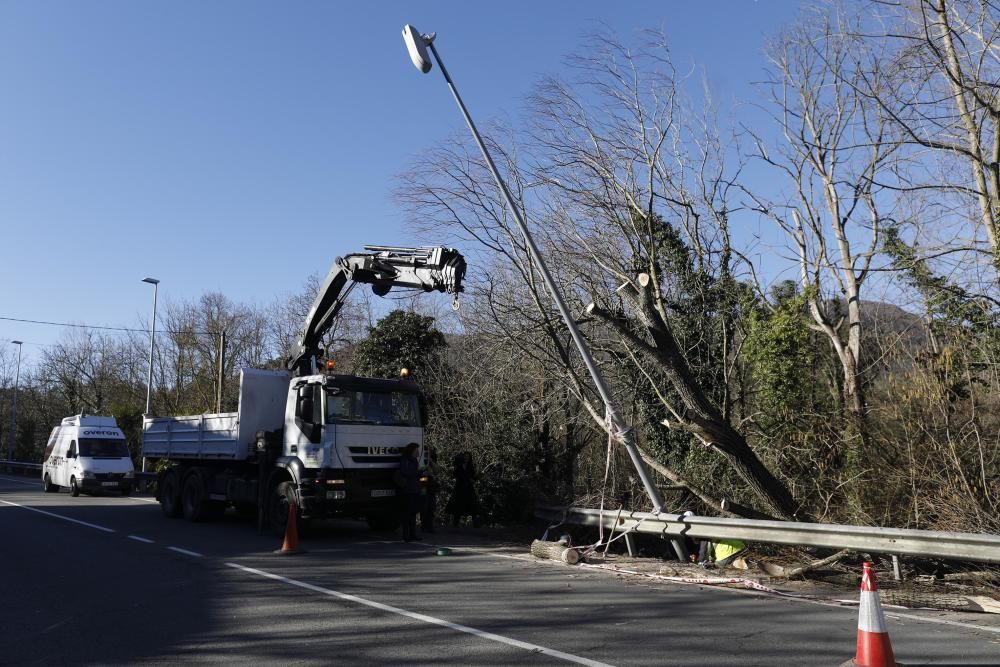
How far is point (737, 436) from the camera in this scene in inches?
425

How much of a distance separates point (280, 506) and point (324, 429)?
186 cm

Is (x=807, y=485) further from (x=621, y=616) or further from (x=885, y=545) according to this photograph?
(x=621, y=616)

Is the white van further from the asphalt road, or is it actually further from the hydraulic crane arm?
the asphalt road

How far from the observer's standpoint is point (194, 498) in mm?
16469

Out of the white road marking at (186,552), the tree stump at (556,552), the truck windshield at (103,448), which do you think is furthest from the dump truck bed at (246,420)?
the truck windshield at (103,448)

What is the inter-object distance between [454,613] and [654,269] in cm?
709

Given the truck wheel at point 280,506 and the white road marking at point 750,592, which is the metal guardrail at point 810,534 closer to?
the white road marking at point 750,592

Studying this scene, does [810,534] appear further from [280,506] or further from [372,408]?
[280,506]

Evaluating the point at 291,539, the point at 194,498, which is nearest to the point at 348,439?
the point at 291,539

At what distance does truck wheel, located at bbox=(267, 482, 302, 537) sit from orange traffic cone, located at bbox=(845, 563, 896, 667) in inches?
387

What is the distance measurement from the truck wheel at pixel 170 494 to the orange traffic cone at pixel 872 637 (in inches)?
599

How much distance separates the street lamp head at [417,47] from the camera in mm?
10031

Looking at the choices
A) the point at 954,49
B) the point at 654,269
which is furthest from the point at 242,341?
the point at 954,49

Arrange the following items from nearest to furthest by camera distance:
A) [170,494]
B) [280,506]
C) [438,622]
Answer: [438,622] < [280,506] < [170,494]
